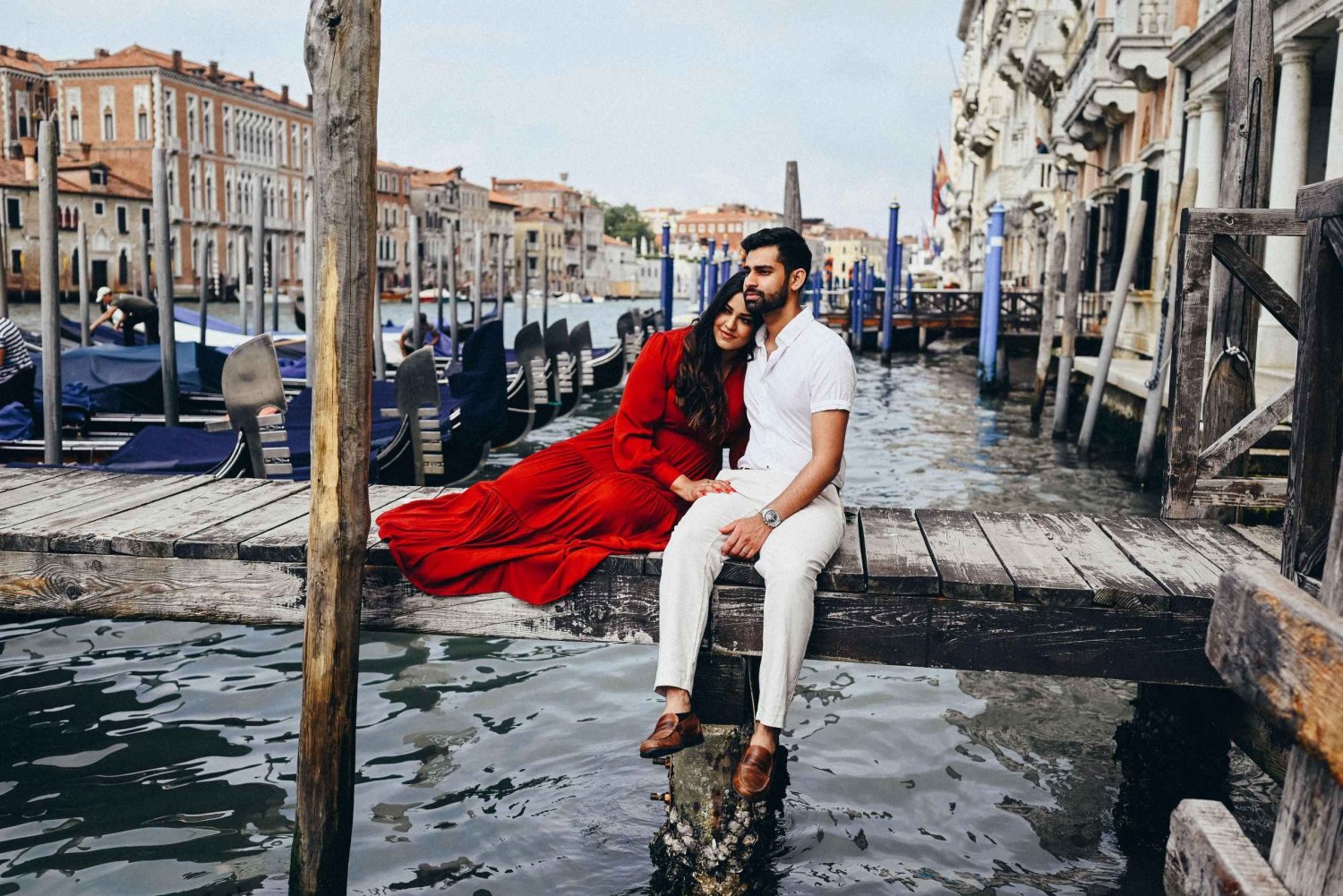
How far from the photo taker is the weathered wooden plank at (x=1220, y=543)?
2721 millimetres

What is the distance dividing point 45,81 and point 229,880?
1688 inches

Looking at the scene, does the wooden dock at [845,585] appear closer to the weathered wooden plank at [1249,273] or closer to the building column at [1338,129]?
the weathered wooden plank at [1249,273]

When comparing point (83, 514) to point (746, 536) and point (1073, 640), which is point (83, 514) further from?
point (1073, 640)

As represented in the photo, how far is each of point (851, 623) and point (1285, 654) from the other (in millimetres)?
1355

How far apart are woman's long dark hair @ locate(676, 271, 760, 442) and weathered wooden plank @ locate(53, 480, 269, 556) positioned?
1236mm

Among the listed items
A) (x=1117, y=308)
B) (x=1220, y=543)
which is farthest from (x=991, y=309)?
(x=1220, y=543)

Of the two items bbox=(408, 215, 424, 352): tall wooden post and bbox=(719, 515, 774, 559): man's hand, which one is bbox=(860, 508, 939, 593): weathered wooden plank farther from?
bbox=(408, 215, 424, 352): tall wooden post

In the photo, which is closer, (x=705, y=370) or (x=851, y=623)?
(x=851, y=623)

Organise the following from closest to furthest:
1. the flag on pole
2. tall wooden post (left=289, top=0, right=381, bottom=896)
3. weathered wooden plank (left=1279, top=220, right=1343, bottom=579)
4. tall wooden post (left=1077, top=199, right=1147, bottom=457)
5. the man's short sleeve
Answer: weathered wooden plank (left=1279, top=220, right=1343, bottom=579), tall wooden post (left=289, top=0, right=381, bottom=896), the man's short sleeve, tall wooden post (left=1077, top=199, right=1147, bottom=457), the flag on pole

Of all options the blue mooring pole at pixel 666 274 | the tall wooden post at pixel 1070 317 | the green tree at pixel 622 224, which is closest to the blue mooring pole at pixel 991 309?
the blue mooring pole at pixel 666 274

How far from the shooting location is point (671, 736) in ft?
7.65

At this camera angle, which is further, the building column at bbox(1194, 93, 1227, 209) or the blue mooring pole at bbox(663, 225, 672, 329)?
the blue mooring pole at bbox(663, 225, 672, 329)

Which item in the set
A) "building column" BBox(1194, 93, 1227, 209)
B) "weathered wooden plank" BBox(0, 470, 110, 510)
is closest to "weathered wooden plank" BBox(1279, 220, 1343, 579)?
"weathered wooden plank" BBox(0, 470, 110, 510)

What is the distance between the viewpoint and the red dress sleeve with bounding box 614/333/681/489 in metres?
2.72
